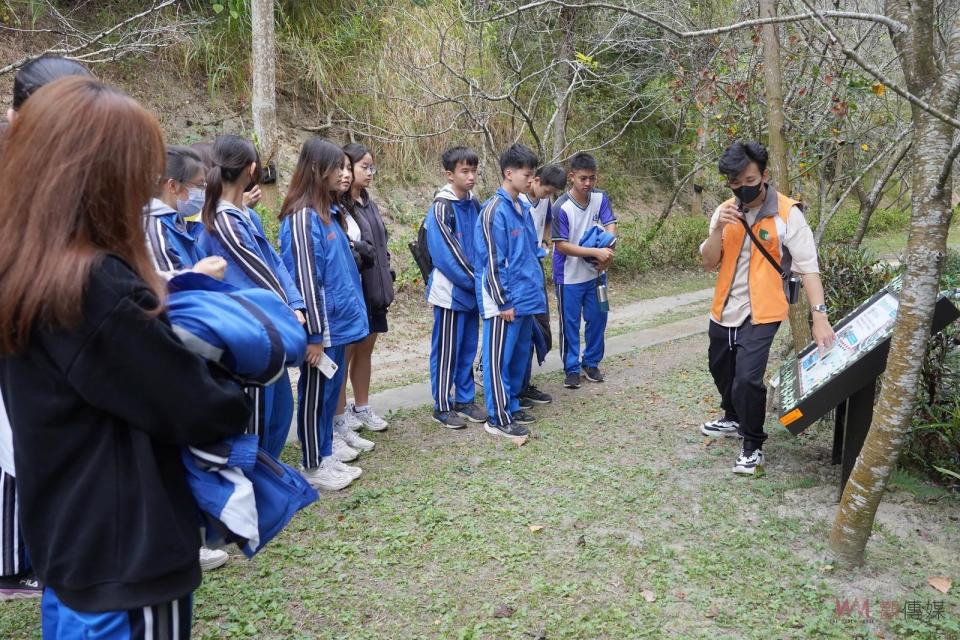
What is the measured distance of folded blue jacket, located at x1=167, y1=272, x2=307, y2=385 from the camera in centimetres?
171

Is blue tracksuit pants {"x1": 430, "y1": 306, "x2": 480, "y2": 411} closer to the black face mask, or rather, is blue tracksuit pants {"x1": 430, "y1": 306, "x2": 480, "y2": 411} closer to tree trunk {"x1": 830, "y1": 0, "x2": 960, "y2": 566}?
the black face mask

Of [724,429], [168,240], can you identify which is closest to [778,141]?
[724,429]

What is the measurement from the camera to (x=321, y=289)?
4.47 metres

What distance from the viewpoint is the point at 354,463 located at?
486 cm

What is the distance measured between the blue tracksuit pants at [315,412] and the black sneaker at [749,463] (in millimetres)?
2458

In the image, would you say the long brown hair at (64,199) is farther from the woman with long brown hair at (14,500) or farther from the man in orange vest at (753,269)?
the man in orange vest at (753,269)

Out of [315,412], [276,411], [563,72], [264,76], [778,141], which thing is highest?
[563,72]

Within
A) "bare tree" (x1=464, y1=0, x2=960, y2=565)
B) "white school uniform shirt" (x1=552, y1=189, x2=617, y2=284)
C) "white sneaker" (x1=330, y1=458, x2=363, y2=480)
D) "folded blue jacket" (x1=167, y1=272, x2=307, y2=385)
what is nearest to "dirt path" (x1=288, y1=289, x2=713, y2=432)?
"white sneaker" (x1=330, y1=458, x2=363, y2=480)

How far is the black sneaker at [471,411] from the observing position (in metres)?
5.63

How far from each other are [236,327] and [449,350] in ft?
12.5

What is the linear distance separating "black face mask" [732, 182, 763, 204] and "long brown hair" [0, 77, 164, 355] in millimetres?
3505

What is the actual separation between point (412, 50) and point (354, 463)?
912 centimetres

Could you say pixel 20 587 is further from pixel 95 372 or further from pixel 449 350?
pixel 449 350

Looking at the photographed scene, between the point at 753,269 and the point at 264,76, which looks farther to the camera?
the point at 264,76
